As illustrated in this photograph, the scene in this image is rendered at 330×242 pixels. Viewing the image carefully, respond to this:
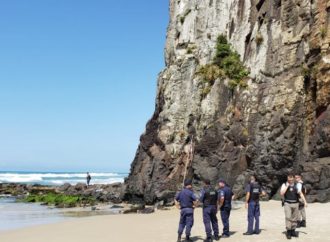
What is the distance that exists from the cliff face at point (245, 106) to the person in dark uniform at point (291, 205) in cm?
1056

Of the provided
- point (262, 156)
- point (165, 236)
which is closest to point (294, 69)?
point (262, 156)

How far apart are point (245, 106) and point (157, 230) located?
1806 centimetres

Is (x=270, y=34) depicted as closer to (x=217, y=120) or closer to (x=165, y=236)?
(x=217, y=120)

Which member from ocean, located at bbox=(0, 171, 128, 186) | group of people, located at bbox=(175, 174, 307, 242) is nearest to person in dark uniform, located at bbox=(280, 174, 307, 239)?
group of people, located at bbox=(175, 174, 307, 242)

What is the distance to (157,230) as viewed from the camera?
19.1m

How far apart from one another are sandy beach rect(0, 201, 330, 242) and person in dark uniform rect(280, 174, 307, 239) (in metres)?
0.36

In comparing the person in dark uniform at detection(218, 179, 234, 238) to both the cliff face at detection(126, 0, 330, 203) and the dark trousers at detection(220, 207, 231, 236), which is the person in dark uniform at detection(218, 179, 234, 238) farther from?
the cliff face at detection(126, 0, 330, 203)

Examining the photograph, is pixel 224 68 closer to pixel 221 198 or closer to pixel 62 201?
pixel 62 201

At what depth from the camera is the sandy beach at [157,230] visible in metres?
15.8

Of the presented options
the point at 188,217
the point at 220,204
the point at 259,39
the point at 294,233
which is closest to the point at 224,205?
the point at 220,204

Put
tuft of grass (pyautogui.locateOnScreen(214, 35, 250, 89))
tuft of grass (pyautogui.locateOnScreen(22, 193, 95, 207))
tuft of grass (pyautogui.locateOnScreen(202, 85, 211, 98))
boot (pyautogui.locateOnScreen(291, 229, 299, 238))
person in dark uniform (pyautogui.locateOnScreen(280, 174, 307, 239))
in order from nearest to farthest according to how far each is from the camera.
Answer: person in dark uniform (pyautogui.locateOnScreen(280, 174, 307, 239)) < boot (pyautogui.locateOnScreen(291, 229, 299, 238)) < tuft of grass (pyautogui.locateOnScreen(214, 35, 250, 89)) < tuft of grass (pyautogui.locateOnScreen(202, 85, 211, 98)) < tuft of grass (pyautogui.locateOnScreen(22, 193, 95, 207))

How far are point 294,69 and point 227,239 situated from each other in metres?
19.0

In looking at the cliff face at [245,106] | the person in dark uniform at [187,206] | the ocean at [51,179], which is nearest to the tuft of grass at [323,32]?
the cliff face at [245,106]

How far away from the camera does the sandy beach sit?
15828mm
